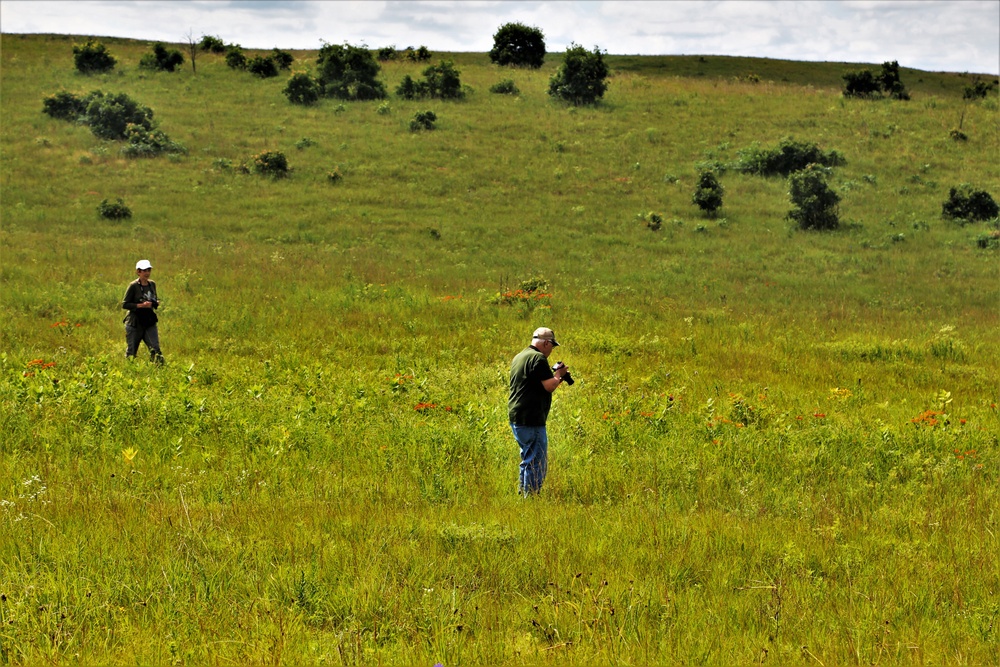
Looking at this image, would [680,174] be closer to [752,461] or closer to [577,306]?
[577,306]

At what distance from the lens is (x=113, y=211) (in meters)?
30.3

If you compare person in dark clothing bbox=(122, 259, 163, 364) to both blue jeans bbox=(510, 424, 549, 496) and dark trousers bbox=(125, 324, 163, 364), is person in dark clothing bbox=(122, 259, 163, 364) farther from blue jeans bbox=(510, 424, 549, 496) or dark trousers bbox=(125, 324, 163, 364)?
blue jeans bbox=(510, 424, 549, 496)

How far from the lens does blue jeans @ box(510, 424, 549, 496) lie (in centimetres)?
770

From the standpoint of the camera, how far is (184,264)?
2328 centimetres

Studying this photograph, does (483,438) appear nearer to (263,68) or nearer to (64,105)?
(64,105)

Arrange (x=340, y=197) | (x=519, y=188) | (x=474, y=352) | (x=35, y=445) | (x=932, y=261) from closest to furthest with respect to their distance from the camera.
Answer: (x=35, y=445) < (x=474, y=352) < (x=932, y=261) < (x=340, y=197) < (x=519, y=188)

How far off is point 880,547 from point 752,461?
8.72 ft

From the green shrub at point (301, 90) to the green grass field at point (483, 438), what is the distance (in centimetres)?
1922

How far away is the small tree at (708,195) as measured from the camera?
34.4 m

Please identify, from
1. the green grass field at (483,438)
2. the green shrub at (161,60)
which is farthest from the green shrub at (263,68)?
the green grass field at (483,438)

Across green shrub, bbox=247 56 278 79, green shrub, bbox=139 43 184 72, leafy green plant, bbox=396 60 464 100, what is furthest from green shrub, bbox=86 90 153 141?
leafy green plant, bbox=396 60 464 100

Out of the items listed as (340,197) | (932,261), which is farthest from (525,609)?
(340,197)

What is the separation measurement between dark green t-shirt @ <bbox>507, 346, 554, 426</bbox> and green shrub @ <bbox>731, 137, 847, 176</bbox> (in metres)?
35.9

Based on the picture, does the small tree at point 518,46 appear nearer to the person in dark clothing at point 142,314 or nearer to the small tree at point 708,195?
the small tree at point 708,195
